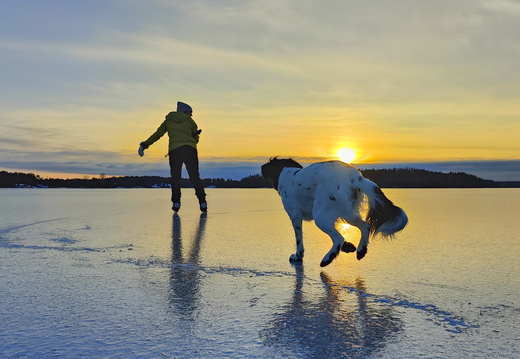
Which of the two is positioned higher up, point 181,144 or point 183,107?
point 183,107

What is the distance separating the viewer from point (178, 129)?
1003cm

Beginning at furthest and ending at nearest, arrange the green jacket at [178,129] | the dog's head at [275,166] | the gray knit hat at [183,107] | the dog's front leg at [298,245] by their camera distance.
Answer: the gray knit hat at [183,107] < the green jacket at [178,129] < the dog's head at [275,166] < the dog's front leg at [298,245]

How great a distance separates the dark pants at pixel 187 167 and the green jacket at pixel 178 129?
131 millimetres

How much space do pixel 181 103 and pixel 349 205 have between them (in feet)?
22.4

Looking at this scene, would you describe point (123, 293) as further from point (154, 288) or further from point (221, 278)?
point (221, 278)

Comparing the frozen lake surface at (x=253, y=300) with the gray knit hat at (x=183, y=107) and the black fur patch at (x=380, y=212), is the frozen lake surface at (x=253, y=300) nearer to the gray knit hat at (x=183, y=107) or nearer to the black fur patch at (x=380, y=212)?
the black fur patch at (x=380, y=212)

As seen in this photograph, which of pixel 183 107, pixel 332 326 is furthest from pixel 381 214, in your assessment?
pixel 183 107

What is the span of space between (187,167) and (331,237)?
262 inches

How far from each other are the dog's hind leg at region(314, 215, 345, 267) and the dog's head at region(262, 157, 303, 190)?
110 cm

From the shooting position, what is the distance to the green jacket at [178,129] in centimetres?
1002

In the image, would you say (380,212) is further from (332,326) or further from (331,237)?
(332,326)

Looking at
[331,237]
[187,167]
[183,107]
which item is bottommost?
[331,237]

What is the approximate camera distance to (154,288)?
3160 mm

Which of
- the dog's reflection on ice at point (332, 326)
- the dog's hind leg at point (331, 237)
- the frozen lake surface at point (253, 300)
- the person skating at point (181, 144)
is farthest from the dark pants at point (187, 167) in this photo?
the dog's reflection on ice at point (332, 326)
